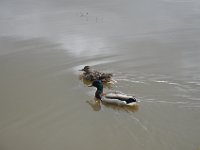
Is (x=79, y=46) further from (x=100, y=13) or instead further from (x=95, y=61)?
(x=100, y=13)

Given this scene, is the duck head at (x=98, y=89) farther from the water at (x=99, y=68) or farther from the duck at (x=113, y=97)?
the water at (x=99, y=68)

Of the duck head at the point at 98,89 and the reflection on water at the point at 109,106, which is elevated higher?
the duck head at the point at 98,89

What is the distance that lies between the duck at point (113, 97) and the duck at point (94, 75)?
310 mm

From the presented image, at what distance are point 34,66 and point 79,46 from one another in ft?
6.23

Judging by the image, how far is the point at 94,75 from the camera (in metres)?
10.5

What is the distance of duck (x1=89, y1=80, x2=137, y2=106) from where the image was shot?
29.5 feet

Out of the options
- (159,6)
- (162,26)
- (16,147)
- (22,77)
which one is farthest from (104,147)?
(159,6)

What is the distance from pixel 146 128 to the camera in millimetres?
8219

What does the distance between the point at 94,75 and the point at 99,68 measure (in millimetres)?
788

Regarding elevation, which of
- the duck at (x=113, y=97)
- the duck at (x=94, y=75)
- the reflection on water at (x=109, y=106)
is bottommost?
the reflection on water at (x=109, y=106)

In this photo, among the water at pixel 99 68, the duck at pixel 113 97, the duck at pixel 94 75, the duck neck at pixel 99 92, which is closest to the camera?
the water at pixel 99 68

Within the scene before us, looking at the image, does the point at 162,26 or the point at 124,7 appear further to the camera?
the point at 124,7

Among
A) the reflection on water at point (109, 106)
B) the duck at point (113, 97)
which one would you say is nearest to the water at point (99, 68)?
the reflection on water at point (109, 106)

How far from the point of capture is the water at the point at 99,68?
8.20m
